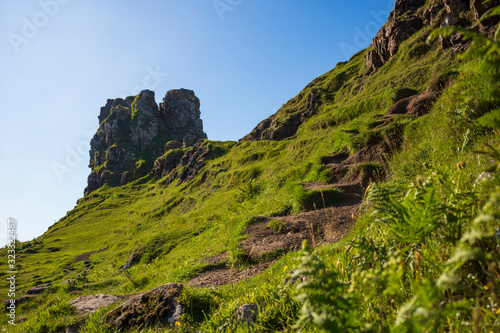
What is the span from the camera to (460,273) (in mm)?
2189

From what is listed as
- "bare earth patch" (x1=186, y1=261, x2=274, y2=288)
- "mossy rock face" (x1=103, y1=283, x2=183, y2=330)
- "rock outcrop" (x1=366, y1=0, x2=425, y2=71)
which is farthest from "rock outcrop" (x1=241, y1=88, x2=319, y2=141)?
"mossy rock face" (x1=103, y1=283, x2=183, y2=330)

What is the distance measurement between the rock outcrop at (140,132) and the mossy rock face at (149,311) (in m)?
154

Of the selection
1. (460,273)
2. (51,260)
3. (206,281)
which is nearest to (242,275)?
(206,281)

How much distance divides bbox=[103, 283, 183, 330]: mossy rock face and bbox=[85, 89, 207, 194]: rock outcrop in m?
154

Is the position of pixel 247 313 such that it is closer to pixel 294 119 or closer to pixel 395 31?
pixel 395 31

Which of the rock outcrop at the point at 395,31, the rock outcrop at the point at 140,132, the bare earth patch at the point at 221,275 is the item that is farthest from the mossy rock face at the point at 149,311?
the rock outcrop at the point at 140,132

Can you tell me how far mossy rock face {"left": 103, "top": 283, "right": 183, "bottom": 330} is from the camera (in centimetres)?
471

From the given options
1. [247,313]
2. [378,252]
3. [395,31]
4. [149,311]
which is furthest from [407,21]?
[149,311]

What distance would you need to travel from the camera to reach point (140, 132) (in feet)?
535

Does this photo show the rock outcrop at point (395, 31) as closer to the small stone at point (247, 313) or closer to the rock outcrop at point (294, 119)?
the rock outcrop at point (294, 119)

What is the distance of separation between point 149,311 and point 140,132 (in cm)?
17374

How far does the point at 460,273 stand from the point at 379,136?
13.0 meters

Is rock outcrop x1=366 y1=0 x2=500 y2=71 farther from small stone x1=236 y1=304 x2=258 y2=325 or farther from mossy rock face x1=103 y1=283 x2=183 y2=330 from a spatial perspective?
mossy rock face x1=103 y1=283 x2=183 y2=330

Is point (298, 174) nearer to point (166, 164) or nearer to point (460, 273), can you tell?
point (460, 273)
